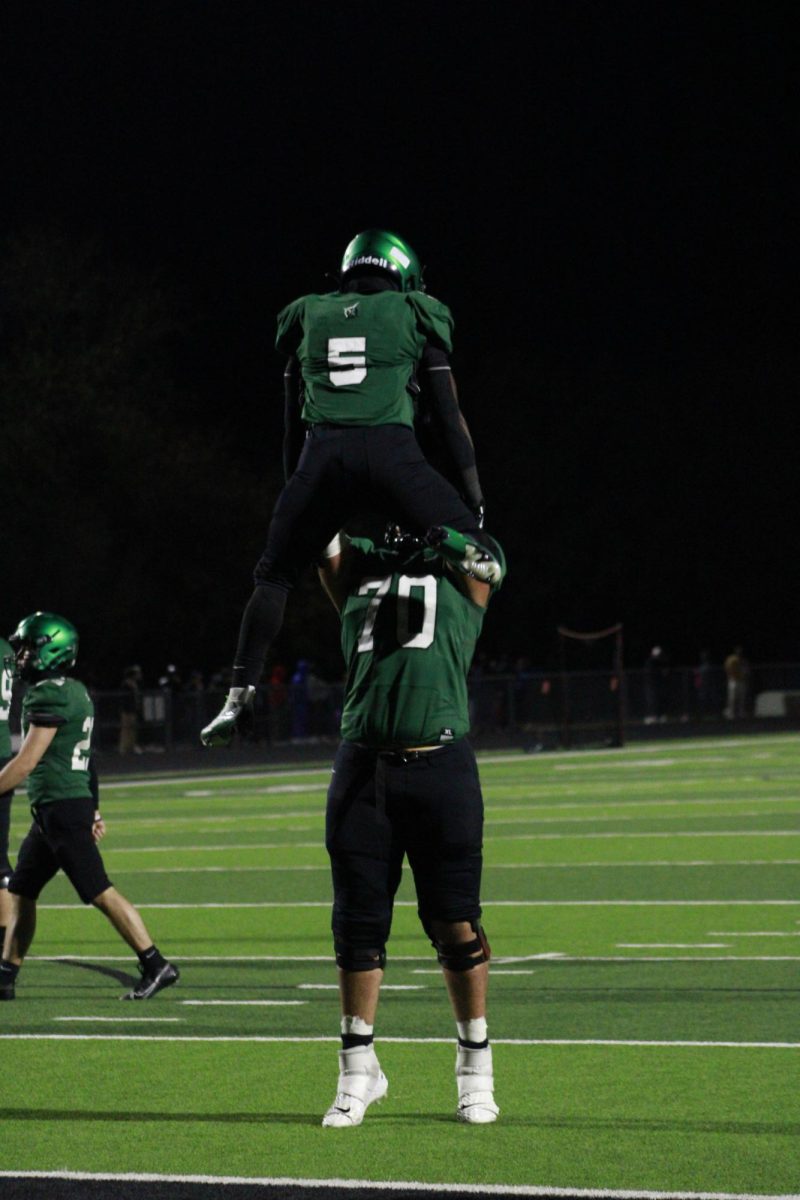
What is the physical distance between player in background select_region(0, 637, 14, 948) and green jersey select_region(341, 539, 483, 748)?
508 cm

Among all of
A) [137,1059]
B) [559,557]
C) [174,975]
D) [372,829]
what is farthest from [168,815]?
[559,557]

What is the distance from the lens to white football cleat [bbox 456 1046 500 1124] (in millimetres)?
7406

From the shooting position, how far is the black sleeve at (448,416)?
746 centimetres

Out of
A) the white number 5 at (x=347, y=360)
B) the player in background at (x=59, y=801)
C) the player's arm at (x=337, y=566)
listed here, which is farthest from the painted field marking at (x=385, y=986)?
the white number 5 at (x=347, y=360)

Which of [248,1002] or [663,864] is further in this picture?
[663,864]

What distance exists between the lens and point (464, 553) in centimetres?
707

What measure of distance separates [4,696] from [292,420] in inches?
250

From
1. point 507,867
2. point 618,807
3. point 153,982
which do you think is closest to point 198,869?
point 507,867

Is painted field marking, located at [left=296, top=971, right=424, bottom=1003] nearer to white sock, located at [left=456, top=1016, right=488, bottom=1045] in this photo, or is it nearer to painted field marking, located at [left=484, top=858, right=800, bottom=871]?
white sock, located at [left=456, top=1016, right=488, bottom=1045]

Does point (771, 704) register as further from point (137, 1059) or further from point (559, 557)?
point (137, 1059)

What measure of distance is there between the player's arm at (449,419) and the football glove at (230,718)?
97 centimetres

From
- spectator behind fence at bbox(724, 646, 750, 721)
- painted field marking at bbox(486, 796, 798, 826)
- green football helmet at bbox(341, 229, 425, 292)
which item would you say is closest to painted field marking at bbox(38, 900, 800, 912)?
painted field marking at bbox(486, 796, 798, 826)

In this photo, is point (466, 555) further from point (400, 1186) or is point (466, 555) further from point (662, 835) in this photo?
point (662, 835)

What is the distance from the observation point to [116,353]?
198 ft
